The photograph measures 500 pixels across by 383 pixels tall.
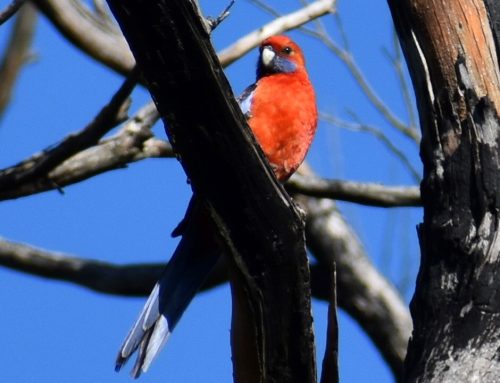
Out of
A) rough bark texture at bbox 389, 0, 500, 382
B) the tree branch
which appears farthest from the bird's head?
rough bark texture at bbox 389, 0, 500, 382

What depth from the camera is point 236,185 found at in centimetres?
269

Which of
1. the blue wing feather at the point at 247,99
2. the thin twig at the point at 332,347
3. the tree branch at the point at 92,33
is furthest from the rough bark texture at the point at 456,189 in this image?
the tree branch at the point at 92,33

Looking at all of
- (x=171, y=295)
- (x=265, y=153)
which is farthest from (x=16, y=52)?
(x=171, y=295)

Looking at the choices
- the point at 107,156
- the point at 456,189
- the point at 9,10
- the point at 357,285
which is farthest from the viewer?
the point at 357,285

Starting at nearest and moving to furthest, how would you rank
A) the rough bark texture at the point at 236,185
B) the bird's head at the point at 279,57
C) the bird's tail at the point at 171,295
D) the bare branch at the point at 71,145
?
1. the rough bark texture at the point at 236,185
2. the bird's tail at the point at 171,295
3. the bare branch at the point at 71,145
4. the bird's head at the point at 279,57

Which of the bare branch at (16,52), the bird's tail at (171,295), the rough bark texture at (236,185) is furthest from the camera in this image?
the bare branch at (16,52)

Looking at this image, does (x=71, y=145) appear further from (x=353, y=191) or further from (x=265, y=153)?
(x=353, y=191)

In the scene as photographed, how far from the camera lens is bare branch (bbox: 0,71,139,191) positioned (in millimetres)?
4551

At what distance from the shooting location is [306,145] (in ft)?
15.5

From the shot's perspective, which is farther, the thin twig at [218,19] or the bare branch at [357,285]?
the bare branch at [357,285]

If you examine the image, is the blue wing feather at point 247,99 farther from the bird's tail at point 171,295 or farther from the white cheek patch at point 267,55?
the bird's tail at point 171,295

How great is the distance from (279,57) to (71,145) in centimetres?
118

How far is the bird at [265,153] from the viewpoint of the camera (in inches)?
141

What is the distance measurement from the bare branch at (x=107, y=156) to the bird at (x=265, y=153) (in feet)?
1.65
